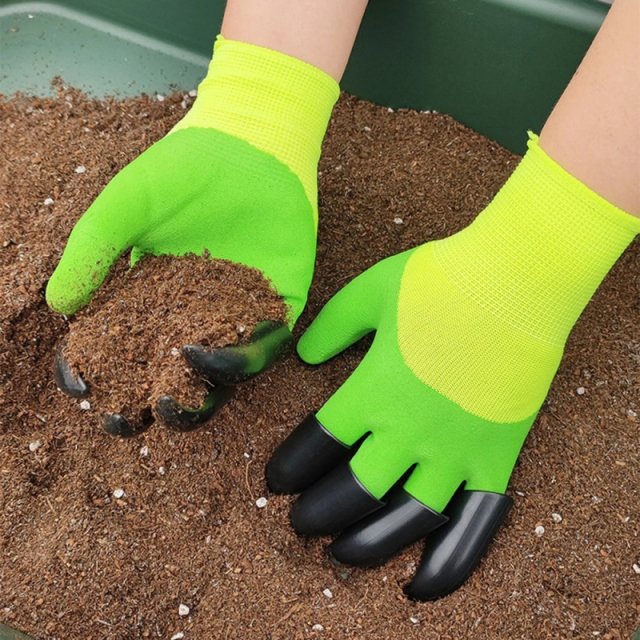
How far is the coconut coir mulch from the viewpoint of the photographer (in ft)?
3.06

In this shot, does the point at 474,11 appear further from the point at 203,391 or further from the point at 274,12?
the point at 203,391

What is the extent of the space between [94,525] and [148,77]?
866 mm

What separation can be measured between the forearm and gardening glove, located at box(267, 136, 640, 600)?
1.12ft

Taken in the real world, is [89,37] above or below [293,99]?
below

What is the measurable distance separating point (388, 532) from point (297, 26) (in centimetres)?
73

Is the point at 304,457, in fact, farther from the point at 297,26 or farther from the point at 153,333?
the point at 297,26

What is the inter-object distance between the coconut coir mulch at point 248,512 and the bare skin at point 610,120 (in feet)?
0.99

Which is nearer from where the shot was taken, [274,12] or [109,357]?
[109,357]

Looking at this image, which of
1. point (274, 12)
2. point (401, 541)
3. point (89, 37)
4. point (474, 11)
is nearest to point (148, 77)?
point (89, 37)

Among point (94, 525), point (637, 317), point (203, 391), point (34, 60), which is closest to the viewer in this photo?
point (203, 391)

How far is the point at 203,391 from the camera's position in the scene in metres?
0.86

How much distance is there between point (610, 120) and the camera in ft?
2.92

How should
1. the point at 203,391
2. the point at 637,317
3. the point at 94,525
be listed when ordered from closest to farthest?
the point at 203,391 < the point at 94,525 < the point at 637,317

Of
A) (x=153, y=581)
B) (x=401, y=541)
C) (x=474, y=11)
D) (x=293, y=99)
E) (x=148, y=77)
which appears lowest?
(x=153, y=581)
